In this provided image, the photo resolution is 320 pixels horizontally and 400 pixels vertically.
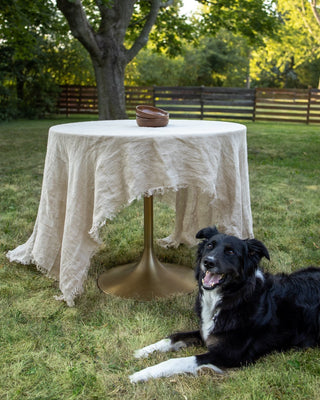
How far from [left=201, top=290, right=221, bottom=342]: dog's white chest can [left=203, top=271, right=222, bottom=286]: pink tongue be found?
0.35ft

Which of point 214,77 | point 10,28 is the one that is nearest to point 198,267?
point 10,28

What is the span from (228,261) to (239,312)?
333 mm

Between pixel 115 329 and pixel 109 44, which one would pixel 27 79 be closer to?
pixel 109 44

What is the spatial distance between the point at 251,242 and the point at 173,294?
3.72ft

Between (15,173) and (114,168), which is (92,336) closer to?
(114,168)

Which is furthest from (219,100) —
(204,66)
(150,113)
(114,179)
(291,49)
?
(204,66)

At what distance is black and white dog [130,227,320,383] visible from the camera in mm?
2350

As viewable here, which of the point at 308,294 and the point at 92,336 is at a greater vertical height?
the point at 308,294

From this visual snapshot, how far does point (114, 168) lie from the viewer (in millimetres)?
2775

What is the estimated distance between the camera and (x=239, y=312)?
8.00ft

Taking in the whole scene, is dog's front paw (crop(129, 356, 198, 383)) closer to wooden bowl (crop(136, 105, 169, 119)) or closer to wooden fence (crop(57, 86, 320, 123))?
wooden bowl (crop(136, 105, 169, 119))

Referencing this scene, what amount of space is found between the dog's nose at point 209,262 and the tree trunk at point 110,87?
9.53 metres

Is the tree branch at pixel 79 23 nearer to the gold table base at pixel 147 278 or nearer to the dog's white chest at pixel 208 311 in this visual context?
the gold table base at pixel 147 278

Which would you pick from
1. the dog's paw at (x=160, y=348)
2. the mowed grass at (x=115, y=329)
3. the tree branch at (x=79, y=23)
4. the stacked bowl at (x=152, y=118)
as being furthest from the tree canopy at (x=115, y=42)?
the dog's paw at (x=160, y=348)
